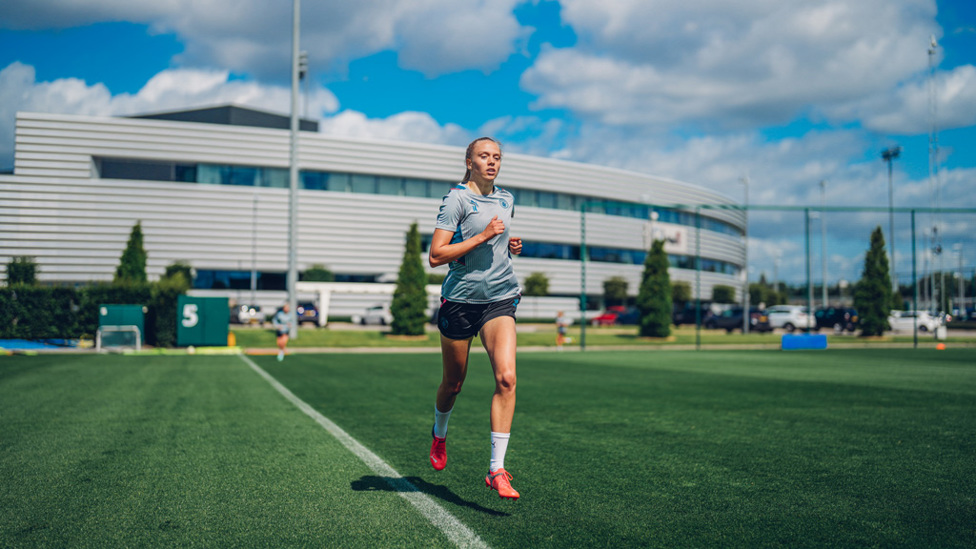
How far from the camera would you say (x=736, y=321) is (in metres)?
45.3

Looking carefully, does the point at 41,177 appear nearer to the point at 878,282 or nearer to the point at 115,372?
the point at 115,372

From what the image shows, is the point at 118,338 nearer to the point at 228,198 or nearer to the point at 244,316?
the point at 244,316

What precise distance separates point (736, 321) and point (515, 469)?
142ft

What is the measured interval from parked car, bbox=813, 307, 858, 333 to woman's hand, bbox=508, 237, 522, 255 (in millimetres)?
42608

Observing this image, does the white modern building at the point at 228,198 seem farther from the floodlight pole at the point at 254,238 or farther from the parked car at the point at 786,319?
the parked car at the point at 786,319


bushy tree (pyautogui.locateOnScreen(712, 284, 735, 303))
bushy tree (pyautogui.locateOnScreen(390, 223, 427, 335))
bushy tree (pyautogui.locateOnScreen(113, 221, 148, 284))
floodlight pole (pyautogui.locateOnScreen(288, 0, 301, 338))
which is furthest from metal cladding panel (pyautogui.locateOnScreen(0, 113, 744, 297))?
floodlight pole (pyautogui.locateOnScreen(288, 0, 301, 338))

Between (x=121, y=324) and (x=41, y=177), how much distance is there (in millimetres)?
34642

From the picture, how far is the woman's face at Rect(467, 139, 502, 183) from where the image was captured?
4.17m

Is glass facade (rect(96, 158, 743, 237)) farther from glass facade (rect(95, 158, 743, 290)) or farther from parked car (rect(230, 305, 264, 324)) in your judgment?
parked car (rect(230, 305, 264, 324))

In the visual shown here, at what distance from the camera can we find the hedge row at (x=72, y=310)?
1011 inches

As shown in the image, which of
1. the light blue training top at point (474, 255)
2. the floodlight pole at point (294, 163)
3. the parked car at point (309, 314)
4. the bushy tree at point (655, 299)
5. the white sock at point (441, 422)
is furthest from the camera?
the parked car at point (309, 314)

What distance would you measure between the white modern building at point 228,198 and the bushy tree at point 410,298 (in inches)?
681

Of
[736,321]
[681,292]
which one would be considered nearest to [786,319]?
[736,321]

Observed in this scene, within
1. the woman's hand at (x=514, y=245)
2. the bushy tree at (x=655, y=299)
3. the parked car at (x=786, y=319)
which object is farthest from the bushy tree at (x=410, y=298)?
the woman's hand at (x=514, y=245)
